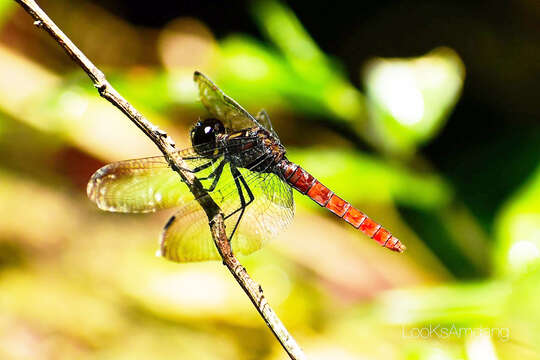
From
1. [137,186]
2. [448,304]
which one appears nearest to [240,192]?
[137,186]

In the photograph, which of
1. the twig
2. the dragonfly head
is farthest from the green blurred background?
the twig

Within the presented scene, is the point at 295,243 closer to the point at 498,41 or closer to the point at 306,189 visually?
the point at 306,189

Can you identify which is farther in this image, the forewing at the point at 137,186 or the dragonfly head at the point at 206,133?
the dragonfly head at the point at 206,133

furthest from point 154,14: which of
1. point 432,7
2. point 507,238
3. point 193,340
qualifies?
point 507,238

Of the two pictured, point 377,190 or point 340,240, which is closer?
point 377,190

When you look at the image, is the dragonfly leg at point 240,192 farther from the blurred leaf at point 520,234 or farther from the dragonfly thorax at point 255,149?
the blurred leaf at point 520,234

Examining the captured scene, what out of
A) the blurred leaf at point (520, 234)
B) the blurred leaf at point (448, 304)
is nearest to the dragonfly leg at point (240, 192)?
the blurred leaf at point (448, 304)
